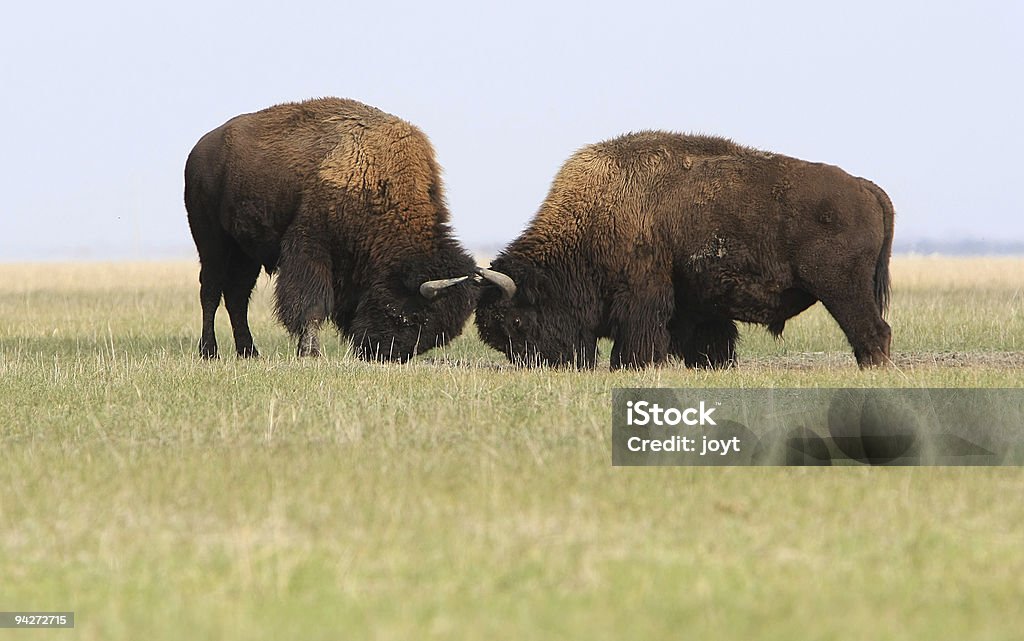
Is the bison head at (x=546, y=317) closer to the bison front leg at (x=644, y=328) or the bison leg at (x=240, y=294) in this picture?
the bison front leg at (x=644, y=328)

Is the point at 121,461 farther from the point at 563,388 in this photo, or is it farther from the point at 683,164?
the point at 683,164

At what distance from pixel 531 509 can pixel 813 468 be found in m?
1.80

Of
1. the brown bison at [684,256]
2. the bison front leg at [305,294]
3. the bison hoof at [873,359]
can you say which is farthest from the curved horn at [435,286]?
the bison hoof at [873,359]

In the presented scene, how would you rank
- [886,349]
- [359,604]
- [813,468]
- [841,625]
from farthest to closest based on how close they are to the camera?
1. [886,349]
2. [813,468]
3. [359,604]
4. [841,625]

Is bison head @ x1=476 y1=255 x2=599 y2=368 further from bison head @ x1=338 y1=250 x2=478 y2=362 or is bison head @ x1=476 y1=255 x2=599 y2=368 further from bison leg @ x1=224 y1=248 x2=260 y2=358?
bison leg @ x1=224 y1=248 x2=260 y2=358

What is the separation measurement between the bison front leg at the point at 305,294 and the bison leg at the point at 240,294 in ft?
4.07

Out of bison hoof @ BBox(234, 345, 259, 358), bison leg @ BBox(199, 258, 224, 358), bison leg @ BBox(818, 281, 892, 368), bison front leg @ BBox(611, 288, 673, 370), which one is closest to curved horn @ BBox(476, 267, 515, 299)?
bison front leg @ BBox(611, 288, 673, 370)

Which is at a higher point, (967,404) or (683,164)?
(683,164)

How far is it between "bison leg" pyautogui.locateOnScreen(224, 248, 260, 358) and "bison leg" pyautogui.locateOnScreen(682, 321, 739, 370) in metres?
4.67

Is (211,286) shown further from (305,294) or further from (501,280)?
(501,280)

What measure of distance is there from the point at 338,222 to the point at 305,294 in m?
0.77

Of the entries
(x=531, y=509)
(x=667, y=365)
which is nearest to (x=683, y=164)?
(x=667, y=365)

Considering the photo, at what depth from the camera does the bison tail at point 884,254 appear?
12641 millimetres

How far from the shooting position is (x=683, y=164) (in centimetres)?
1311
